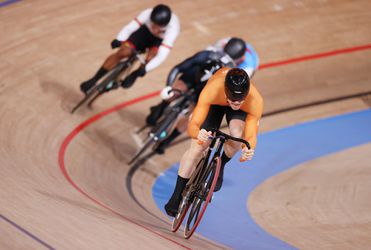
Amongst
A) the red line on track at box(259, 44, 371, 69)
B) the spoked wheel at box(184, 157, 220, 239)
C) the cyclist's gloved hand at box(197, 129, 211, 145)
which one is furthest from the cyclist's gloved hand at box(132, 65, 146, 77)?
the cyclist's gloved hand at box(197, 129, 211, 145)

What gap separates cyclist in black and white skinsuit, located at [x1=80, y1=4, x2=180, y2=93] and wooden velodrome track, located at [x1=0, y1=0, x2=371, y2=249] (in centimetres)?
75

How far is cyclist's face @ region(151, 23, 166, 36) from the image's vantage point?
24.7ft

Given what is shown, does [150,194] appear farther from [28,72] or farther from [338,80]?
[338,80]

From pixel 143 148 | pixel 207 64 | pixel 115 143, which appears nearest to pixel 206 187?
pixel 207 64

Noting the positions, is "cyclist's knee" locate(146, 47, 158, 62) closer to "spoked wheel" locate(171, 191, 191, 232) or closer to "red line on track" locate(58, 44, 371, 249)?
"red line on track" locate(58, 44, 371, 249)

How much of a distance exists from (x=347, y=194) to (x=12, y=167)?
313 cm

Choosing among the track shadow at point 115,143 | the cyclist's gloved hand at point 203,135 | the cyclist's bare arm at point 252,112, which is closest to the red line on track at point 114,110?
the track shadow at point 115,143

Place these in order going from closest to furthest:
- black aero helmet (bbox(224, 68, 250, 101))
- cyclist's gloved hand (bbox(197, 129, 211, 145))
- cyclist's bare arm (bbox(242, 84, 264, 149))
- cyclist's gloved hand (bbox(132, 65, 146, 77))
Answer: black aero helmet (bbox(224, 68, 250, 101)) → cyclist's gloved hand (bbox(197, 129, 211, 145)) → cyclist's bare arm (bbox(242, 84, 264, 149)) → cyclist's gloved hand (bbox(132, 65, 146, 77))

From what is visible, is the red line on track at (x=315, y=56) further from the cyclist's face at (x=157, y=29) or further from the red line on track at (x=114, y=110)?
the cyclist's face at (x=157, y=29)

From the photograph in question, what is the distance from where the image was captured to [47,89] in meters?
8.52

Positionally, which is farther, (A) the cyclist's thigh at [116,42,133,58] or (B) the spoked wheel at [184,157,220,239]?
(A) the cyclist's thigh at [116,42,133,58]

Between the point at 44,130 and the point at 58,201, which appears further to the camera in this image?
the point at 44,130

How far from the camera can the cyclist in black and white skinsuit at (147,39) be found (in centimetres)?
751

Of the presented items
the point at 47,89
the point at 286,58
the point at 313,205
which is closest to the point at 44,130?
the point at 47,89
